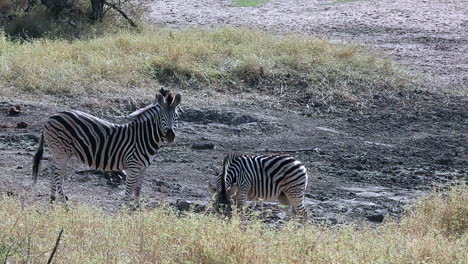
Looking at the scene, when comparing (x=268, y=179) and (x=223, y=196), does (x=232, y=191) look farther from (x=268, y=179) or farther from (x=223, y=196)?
(x=268, y=179)

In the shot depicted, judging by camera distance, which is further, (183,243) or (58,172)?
(58,172)

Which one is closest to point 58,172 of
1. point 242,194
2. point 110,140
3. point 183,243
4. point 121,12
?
point 110,140

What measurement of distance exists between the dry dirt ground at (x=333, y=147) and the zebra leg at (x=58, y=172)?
0.36 m

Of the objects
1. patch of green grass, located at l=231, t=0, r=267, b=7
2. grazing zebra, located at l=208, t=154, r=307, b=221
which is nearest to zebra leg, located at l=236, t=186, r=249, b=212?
grazing zebra, located at l=208, t=154, r=307, b=221

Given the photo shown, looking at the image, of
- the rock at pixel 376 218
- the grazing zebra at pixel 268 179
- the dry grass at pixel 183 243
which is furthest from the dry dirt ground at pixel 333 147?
the dry grass at pixel 183 243

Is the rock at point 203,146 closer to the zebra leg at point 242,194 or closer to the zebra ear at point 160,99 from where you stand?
the zebra leg at point 242,194

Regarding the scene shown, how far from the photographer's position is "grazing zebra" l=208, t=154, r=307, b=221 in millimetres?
11422

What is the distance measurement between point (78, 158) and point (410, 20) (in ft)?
47.4

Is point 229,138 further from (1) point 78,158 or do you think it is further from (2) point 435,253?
(2) point 435,253

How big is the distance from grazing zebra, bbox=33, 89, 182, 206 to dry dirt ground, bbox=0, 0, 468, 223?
1.54ft

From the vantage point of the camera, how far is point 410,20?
78.2ft

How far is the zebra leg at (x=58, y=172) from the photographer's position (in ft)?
35.3

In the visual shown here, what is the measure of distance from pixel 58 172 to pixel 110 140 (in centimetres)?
70

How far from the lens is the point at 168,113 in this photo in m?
11.2
